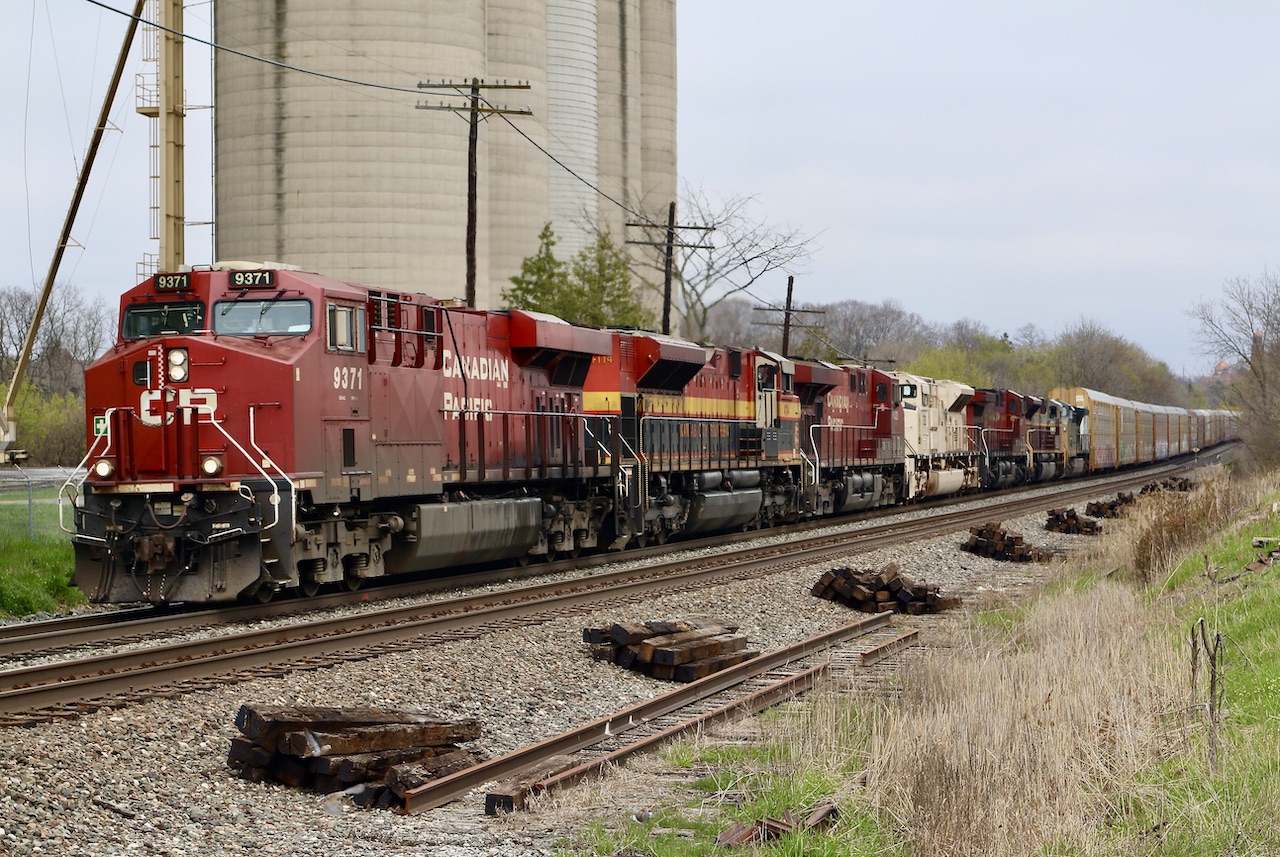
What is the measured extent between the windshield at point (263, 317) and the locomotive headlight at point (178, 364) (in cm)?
60

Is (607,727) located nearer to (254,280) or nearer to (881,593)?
(254,280)

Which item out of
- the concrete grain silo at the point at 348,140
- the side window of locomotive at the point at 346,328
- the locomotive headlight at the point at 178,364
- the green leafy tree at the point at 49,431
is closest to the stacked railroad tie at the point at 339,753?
the locomotive headlight at the point at 178,364

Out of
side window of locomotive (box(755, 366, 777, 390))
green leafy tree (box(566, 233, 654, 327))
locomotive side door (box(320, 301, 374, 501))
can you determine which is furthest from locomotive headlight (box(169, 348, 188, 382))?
green leafy tree (box(566, 233, 654, 327))

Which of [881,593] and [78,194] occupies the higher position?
[78,194]

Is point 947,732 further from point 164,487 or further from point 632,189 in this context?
point 632,189

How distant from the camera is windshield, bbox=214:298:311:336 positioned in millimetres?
14984

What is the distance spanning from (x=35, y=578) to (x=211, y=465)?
4.07m

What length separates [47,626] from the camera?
14.1 metres

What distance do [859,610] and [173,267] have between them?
45.8 feet

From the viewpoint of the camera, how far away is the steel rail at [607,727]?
7.80 metres

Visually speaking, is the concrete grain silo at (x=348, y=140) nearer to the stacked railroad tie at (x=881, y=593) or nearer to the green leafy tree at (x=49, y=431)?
the green leafy tree at (x=49, y=431)

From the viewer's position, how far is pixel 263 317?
15062 mm

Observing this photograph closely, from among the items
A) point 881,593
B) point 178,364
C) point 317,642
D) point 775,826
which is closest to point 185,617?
point 317,642

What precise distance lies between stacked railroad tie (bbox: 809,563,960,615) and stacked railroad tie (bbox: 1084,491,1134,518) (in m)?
17.4
